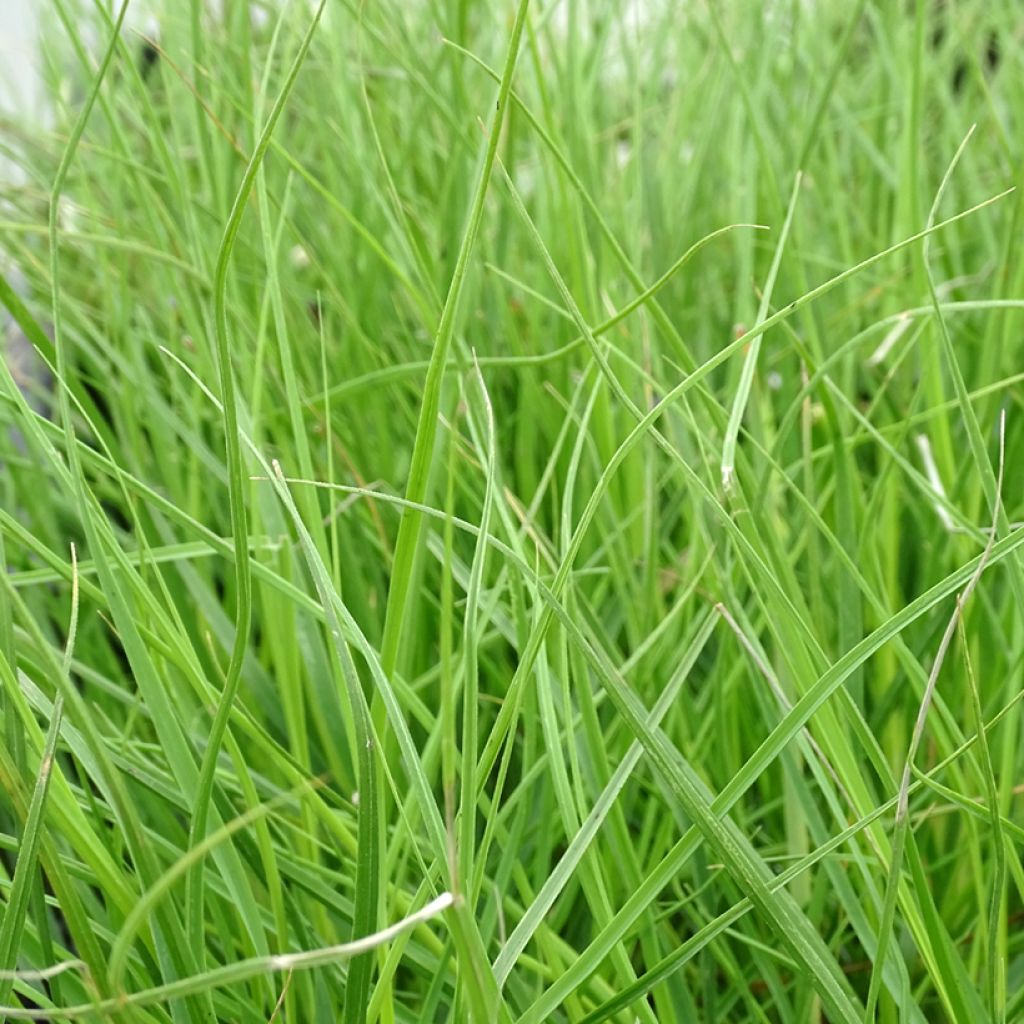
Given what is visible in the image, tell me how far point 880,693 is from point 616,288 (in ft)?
0.90

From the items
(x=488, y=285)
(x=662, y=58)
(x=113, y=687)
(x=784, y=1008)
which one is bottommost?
(x=784, y=1008)

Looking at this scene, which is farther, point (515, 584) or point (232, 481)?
point (515, 584)

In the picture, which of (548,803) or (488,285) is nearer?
(548,803)

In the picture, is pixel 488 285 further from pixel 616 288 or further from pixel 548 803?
pixel 548 803

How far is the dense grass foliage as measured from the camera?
28cm

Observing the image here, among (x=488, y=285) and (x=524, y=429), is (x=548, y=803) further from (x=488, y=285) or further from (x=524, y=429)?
(x=488, y=285)

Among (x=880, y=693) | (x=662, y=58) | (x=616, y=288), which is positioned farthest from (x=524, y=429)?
(x=662, y=58)

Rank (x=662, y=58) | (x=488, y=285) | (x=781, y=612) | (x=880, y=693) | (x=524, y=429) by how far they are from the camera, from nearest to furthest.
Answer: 1. (x=781, y=612)
2. (x=880, y=693)
3. (x=524, y=429)
4. (x=488, y=285)
5. (x=662, y=58)

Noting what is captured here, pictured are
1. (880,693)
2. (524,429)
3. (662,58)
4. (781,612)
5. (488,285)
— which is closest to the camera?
(781,612)

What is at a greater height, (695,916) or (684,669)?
(684,669)

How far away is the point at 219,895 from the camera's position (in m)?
0.36

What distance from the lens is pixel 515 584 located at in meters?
0.39

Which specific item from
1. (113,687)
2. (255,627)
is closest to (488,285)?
(255,627)

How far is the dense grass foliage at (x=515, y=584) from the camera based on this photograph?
0.28m
